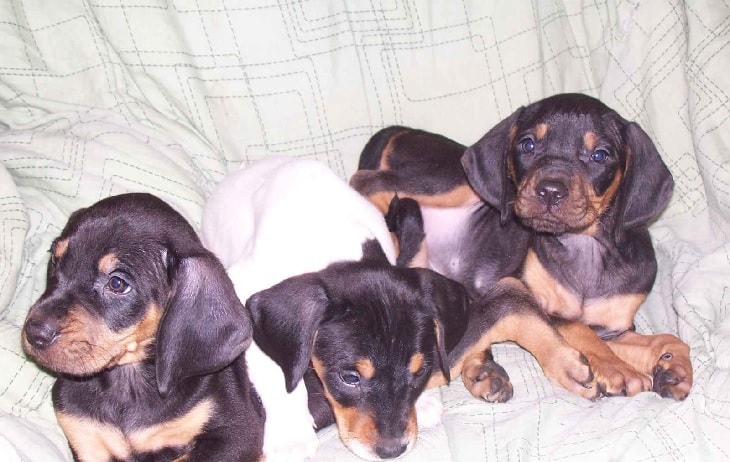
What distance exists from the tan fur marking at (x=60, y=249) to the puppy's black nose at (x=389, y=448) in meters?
1.24

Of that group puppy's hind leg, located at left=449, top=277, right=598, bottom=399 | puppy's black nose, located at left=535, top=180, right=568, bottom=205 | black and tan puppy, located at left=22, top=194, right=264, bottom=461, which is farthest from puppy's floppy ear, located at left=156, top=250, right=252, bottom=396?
puppy's black nose, located at left=535, top=180, right=568, bottom=205

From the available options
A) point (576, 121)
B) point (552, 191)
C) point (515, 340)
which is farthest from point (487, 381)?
point (576, 121)

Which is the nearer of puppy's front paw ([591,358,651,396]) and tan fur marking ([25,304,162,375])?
tan fur marking ([25,304,162,375])

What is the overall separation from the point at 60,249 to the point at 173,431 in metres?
0.74

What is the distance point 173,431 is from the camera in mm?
3291

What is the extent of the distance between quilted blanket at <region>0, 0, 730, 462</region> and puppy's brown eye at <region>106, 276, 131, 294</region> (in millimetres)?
936

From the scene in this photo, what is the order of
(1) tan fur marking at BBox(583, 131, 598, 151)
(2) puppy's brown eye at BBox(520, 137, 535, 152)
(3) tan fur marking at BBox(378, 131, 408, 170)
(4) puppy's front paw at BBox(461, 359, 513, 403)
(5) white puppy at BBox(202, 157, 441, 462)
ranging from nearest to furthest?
(5) white puppy at BBox(202, 157, 441, 462) → (4) puppy's front paw at BBox(461, 359, 513, 403) → (1) tan fur marking at BBox(583, 131, 598, 151) → (2) puppy's brown eye at BBox(520, 137, 535, 152) → (3) tan fur marking at BBox(378, 131, 408, 170)

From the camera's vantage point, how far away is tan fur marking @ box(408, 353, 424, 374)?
337 cm

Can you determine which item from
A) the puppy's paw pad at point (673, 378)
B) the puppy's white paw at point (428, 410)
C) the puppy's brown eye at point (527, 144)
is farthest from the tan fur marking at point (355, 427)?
the puppy's brown eye at point (527, 144)

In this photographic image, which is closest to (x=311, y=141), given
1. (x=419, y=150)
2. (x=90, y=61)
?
(x=419, y=150)

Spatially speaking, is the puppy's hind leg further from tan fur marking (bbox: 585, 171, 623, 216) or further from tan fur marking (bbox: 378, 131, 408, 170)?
tan fur marking (bbox: 378, 131, 408, 170)

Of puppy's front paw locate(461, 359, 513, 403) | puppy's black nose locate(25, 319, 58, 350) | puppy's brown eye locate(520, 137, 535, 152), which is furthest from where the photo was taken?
puppy's brown eye locate(520, 137, 535, 152)

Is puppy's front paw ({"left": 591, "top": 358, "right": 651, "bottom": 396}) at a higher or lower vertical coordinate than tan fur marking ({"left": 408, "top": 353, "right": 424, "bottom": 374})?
lower

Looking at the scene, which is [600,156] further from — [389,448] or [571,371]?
[389,448]
